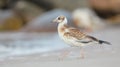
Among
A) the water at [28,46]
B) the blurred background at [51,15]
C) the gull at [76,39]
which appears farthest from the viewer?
the blurred background at [51,15]

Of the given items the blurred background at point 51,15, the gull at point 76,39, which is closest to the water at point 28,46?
the gull at point 76,39

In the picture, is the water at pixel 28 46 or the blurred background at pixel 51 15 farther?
the blurred background at pixel 51 15

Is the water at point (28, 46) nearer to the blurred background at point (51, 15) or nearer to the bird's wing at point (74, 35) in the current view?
the bird's wing at point (74, 35)

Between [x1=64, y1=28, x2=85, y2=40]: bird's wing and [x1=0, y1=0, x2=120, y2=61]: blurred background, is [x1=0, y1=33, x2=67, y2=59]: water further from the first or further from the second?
[x1=0, y1=0, x2=120, y2=61]: blurred background

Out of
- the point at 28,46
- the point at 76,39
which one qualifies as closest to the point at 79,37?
the point at 76,39

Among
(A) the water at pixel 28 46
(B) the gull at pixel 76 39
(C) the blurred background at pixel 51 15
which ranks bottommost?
(B) the gull at pixel 76 39

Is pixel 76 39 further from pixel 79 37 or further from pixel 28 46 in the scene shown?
pixel 28 46

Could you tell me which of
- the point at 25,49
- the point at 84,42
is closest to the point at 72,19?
the point at 25,49

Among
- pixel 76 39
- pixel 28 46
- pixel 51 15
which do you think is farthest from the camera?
pixel 51 15

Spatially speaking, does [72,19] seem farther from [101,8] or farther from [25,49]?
[25,49]

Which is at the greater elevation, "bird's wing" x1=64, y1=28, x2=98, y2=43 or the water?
the water

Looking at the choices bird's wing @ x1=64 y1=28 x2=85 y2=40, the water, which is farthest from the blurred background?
bird's wing @ x1=64 y1=28 x2=85 y2=40
